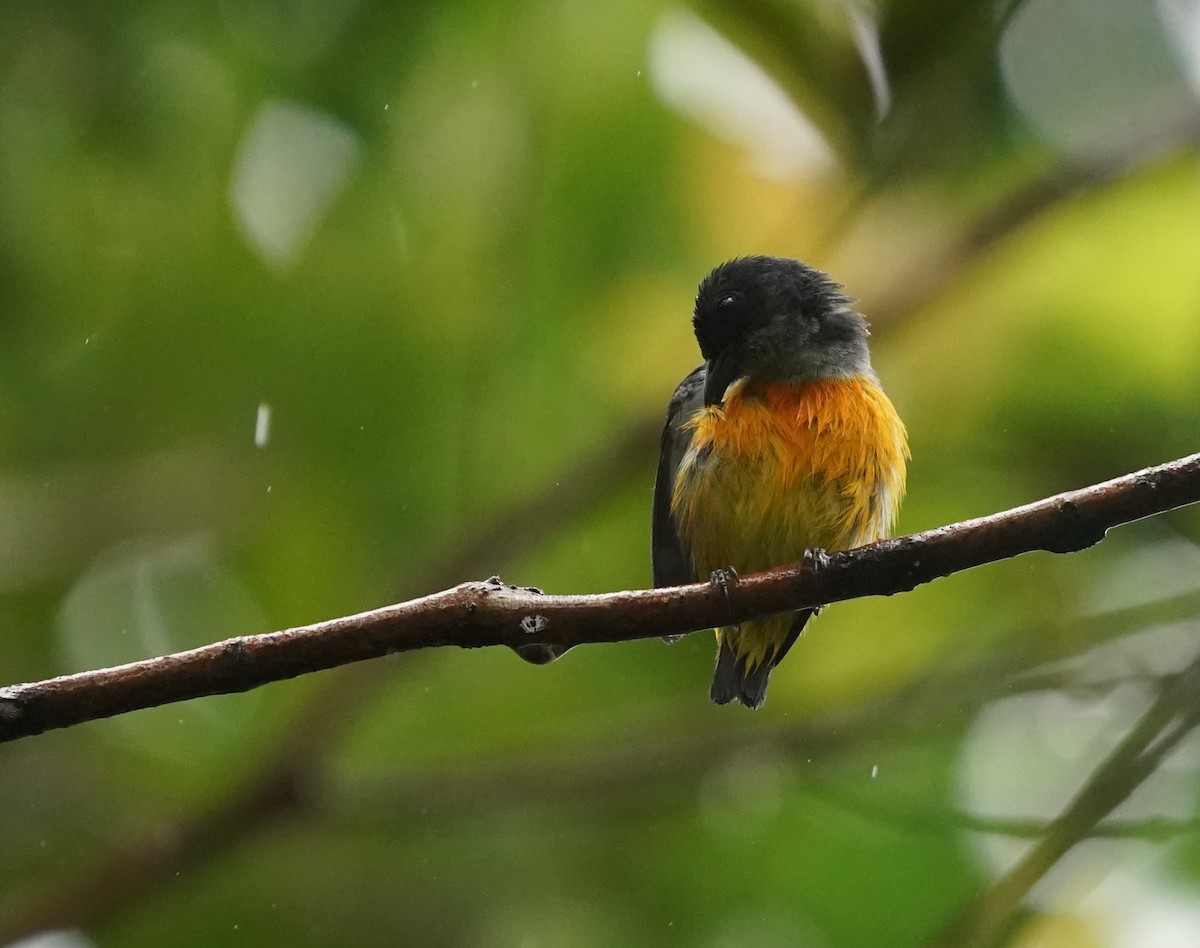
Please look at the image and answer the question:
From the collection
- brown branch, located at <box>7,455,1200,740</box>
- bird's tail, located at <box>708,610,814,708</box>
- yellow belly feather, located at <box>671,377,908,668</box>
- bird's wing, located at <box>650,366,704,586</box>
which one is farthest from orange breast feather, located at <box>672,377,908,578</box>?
brown branch, located at <box>7,455,1200,740</box>

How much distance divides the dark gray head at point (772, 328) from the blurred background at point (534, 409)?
44 cm

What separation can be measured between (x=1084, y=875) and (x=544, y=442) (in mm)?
1820

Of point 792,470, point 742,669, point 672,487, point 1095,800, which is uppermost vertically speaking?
point 792,470

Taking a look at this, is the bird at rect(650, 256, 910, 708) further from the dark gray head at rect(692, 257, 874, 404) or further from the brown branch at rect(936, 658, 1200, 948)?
the brown branch at rect(936, 658, 1200, 948)

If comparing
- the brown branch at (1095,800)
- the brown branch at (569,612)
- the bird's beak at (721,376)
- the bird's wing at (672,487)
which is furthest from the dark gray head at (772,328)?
the brown branch at (569,612)

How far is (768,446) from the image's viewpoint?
10.4 feet

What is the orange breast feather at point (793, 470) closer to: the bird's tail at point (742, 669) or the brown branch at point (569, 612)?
the bird's tail at point (742, 669)

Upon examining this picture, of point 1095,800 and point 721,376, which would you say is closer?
point 1095,800

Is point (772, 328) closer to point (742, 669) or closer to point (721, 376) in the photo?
point (721, 376)

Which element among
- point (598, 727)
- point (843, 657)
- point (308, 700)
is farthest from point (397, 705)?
point (843, 657)

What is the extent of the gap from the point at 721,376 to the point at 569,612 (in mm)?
1464

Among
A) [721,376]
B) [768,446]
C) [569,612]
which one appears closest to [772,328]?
[721,376]

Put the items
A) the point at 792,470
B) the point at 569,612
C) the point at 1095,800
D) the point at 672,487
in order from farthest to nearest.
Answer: the point at 672,487, the point at 792,470, the point at 1095,800, the point at 569,612

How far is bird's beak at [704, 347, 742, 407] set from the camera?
3311mm
